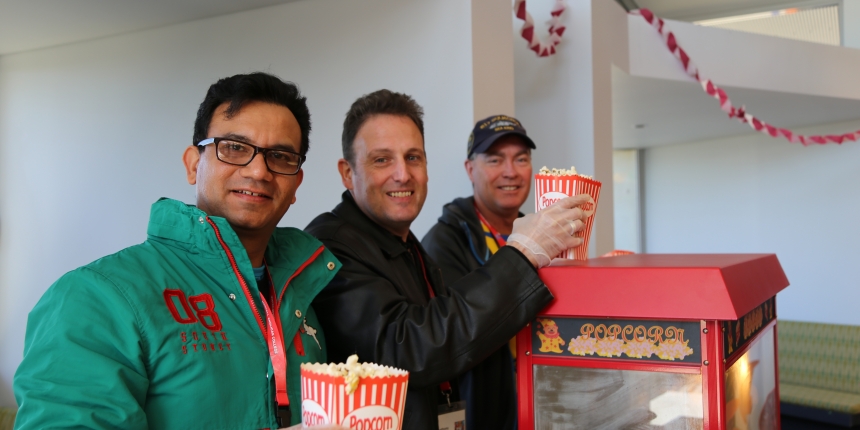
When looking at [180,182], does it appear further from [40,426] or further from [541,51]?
[40,426]

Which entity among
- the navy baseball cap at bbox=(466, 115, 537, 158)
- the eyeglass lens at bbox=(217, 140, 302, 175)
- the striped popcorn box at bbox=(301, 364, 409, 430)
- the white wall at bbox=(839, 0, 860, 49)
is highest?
the white wall at bbox=(839, 0, 860, 49)

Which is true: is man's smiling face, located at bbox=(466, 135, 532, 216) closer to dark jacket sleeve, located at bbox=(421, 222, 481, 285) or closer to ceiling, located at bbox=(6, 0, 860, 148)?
dark jacket sleeve, located at bbox=(421, 222, 481, 285)

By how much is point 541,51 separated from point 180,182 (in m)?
2.40

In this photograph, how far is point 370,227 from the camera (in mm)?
1997

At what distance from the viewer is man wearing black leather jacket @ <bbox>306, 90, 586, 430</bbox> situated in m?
1.63

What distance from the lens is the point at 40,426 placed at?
1.12m

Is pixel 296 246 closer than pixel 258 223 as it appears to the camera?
No

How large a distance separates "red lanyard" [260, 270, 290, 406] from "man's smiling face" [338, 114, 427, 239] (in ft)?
1.93

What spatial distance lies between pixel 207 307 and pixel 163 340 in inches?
5.4

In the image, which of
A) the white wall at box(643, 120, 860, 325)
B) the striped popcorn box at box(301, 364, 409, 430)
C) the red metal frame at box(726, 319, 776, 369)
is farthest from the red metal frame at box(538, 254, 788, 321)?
the white wall at box(643, 120, 860, 325)

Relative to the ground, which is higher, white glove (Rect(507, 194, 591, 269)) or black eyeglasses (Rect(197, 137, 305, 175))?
black eyeglasses (Rect(197, 137, 305, 175))

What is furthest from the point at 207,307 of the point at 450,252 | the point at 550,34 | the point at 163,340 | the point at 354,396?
the point at 550,34

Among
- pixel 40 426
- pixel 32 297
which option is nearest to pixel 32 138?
pixel 32 297

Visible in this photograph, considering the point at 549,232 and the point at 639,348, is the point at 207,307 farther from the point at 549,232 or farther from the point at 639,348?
the point at 639,348
